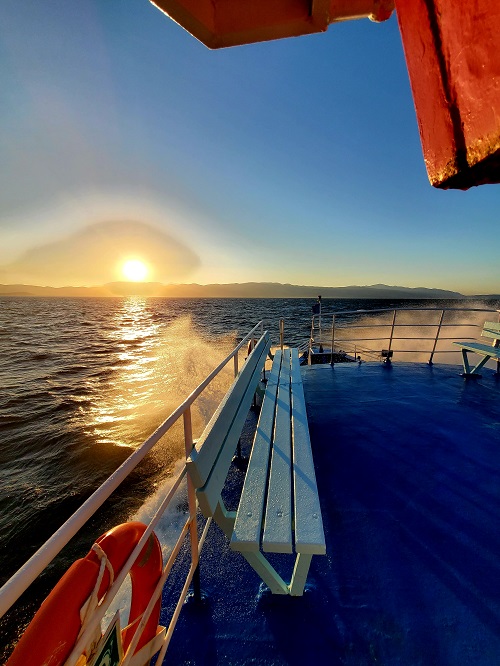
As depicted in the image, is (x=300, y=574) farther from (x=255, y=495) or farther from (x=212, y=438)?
(x=212, y=438)

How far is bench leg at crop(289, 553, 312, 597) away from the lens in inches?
67.4

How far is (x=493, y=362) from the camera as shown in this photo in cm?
763

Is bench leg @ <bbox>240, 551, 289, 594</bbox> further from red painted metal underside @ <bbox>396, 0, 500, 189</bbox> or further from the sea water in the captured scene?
the sea water

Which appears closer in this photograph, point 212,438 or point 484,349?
point 212,438

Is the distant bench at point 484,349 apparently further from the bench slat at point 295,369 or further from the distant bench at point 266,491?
the distant bench at point 266,491

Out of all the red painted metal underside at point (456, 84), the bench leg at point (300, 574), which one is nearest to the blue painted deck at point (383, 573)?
the bench leg at point (300, 574)

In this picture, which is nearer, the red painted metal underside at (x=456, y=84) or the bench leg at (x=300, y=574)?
the red painted metal underside at (x=456, y=84)

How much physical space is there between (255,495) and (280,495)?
163mm

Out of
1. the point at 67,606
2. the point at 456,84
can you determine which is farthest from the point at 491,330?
the point at 67,606

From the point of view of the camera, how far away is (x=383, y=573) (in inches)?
76.5

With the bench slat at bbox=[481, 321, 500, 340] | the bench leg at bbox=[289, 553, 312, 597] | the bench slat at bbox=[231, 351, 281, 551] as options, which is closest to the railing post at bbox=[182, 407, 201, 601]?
the bench slat at bbox=[231, 351, 281, 551]

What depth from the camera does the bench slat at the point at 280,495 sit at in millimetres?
1505

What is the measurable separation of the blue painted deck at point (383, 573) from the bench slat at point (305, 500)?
0.60 meters

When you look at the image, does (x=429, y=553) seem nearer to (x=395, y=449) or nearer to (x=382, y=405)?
(x=395, y=449)
